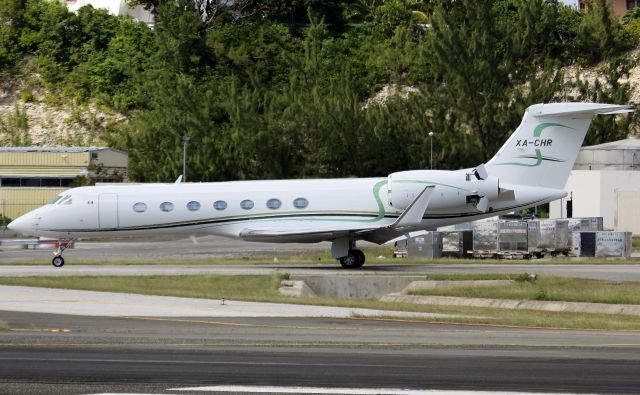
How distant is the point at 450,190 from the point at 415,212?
4.92 feet

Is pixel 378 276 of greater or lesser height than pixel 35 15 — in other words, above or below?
below

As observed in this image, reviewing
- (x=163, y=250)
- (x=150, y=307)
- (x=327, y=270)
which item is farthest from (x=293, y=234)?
(x=163, y=250)

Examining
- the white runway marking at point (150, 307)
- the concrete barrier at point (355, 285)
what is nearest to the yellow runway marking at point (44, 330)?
the white runway marking at point (150, 307)

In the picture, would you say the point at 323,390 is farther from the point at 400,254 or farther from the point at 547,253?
the point at 547,253

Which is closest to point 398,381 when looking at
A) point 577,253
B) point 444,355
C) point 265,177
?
point 444,355

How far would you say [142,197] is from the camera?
35062mm

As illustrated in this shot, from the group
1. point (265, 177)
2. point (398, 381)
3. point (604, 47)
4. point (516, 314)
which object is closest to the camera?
point (398, 381)

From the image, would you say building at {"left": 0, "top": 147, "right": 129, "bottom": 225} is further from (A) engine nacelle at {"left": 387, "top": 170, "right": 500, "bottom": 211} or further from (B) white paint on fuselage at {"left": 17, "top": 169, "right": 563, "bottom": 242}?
(A) engine nacelle at {"left": 387, "top": 170, "right": 500, "bottom": 211}

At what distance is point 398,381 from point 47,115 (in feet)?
232

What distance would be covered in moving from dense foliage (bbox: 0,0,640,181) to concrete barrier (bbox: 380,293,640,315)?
37791mm

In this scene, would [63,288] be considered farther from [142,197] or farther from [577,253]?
[577,253]

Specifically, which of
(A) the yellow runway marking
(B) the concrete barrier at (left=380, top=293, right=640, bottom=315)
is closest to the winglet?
(B) the concrete barrier at (left=380, top=293, right=640, bottom=315)

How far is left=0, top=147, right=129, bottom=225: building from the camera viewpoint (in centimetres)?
6412

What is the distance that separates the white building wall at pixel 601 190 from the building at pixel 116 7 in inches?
1618
